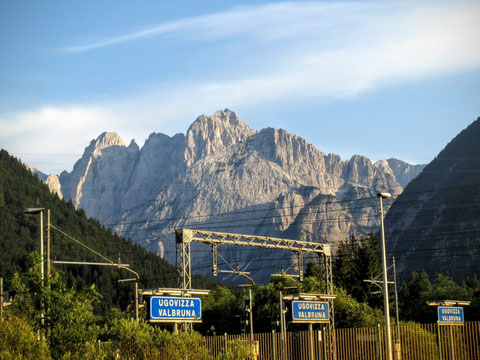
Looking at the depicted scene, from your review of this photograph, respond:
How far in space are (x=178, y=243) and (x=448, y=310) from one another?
2814 centimetres

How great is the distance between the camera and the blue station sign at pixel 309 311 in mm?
40875

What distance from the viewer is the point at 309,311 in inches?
1631

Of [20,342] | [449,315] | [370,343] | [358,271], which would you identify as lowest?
[370,343]

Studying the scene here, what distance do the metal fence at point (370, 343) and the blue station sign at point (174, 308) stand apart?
6.56 m

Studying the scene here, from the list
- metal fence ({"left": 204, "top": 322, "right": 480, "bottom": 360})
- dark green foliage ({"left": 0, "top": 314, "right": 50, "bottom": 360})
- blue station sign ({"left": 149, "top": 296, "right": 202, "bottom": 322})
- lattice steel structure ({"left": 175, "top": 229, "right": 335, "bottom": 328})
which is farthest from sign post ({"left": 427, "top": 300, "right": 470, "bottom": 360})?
dark green foliage ({"left": 0, "top": 314, "right": 50, "bottom": 360})

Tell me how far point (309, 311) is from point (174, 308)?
1093 centimetres

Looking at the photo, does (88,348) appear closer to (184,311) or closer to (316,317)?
(184,311)

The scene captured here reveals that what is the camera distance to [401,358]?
4250 centimetres

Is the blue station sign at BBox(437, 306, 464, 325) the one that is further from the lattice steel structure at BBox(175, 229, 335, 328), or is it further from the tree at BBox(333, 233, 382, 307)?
the tree at BBox(333, 233, 382, 307)

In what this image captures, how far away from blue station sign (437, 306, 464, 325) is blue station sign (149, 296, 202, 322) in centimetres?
1790

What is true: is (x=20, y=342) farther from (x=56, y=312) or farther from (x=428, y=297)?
(x=428, y=297)

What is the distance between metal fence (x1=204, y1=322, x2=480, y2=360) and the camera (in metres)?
40.9

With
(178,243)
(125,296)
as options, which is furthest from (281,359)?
(125,296)

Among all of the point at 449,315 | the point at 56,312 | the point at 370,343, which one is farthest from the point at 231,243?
the point at 56,312
